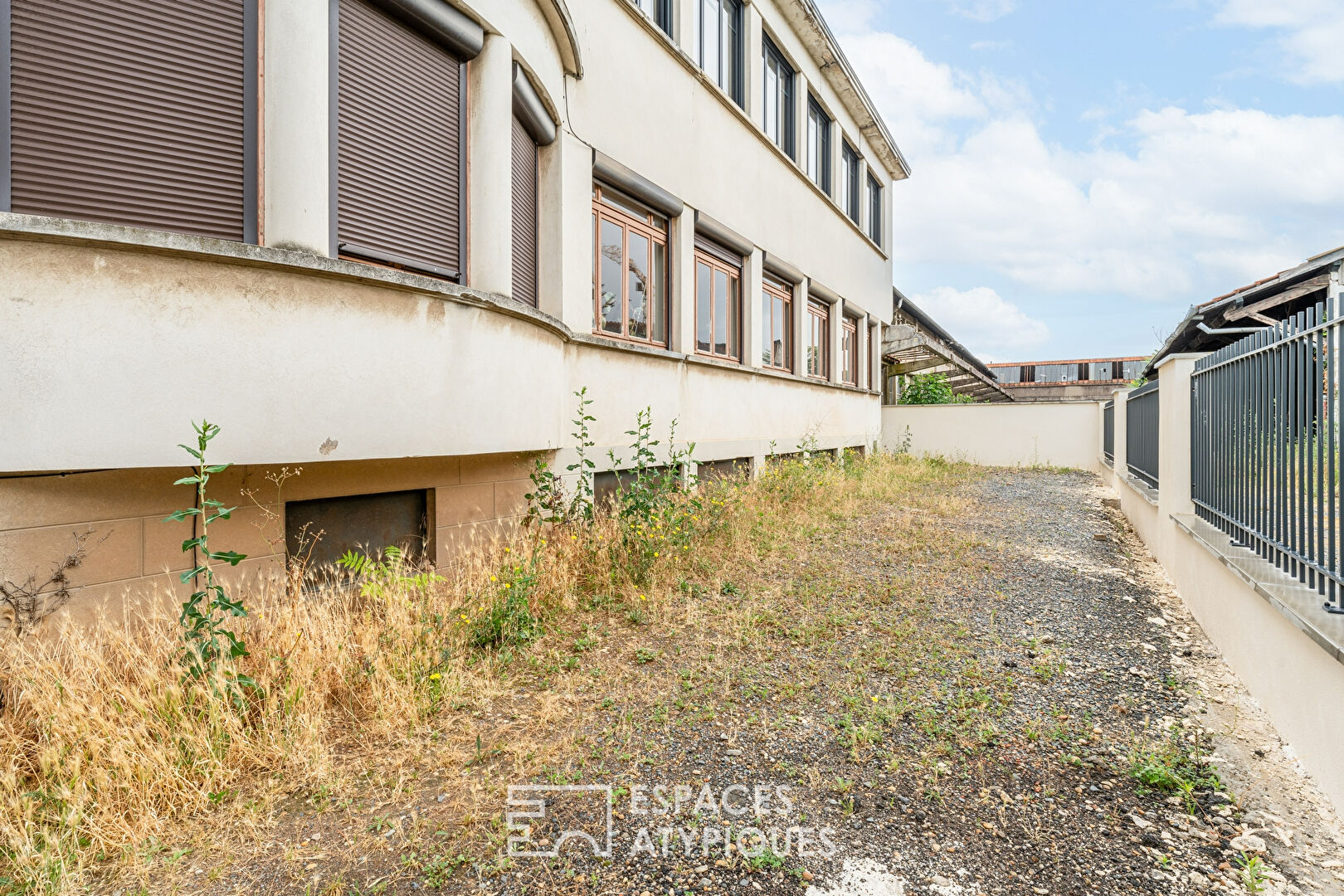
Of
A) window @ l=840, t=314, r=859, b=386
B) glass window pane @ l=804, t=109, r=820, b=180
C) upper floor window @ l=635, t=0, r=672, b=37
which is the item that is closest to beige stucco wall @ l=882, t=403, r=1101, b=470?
A: window @ l=840, t=314, r=859, b=386

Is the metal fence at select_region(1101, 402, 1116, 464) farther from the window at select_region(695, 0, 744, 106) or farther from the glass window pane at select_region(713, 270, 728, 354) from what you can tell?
the window at select_region(695, 0, 744, 106)

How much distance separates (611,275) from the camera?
837cm

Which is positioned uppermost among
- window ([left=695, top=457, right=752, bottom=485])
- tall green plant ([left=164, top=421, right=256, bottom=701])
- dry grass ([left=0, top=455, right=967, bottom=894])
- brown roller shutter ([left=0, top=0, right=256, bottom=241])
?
brown roller shutter ([left=0, top=0, right=256, bottom=241])

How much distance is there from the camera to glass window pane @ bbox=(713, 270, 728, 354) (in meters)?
10.9

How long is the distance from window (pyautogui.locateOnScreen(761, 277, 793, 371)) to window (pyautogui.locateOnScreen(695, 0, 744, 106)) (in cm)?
323

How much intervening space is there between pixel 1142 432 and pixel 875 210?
1219 centimetres

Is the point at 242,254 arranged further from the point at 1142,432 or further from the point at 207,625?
the point at 1142,432

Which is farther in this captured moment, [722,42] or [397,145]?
[722,42]

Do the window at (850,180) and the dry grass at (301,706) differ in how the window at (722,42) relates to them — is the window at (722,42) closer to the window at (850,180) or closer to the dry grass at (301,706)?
the window at (850,180)

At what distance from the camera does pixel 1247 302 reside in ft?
35.4

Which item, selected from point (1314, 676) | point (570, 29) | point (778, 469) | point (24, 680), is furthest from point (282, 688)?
point (778, 469)

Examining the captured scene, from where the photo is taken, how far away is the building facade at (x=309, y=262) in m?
3.44

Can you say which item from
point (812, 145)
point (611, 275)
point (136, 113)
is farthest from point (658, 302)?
point (812, 145)

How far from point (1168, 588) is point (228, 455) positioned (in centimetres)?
743
